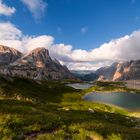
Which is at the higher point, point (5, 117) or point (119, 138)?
point (5, 117)

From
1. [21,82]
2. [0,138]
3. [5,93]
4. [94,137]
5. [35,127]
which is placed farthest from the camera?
[21,82]

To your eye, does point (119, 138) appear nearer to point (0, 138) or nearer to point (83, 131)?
point (83, 131)

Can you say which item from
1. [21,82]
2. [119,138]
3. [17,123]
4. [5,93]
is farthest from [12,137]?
[21,82]

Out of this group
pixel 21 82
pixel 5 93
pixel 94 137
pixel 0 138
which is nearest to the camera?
Answer: pixel 0 138

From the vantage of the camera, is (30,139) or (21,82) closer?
(30,139)

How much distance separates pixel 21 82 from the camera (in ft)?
549

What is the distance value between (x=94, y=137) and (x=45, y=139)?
4271mm

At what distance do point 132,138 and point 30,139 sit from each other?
9.28m

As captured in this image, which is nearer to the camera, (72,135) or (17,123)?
(72,135)

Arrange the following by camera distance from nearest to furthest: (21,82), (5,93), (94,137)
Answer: (94,137) → (5,93) → (21,82)

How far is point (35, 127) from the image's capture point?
2214cm

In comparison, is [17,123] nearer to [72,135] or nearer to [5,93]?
[72,135]

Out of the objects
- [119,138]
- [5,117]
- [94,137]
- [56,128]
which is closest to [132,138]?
[119,138]

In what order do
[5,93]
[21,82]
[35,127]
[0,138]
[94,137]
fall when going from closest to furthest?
[0,138], [94,137], [35,127], [5,93], [21,82]
